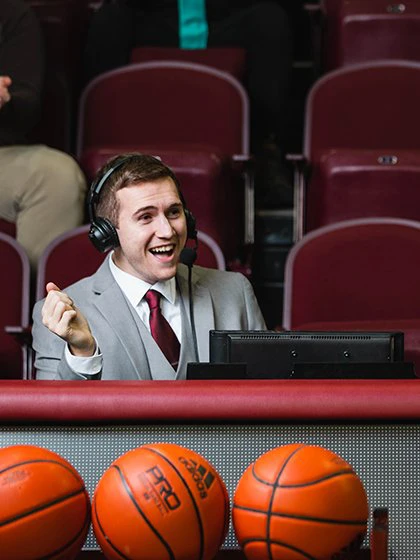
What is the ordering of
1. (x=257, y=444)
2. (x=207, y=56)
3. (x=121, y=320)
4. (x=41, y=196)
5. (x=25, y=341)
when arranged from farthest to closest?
(x=207, y=56) < (x=41, y=196) < (x=25, y=341) < (x=121, y=320) < (x=257, y=444)

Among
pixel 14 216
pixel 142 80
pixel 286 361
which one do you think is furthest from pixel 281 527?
pixel 142 80

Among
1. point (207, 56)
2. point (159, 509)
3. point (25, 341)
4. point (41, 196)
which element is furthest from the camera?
point (207, 56)

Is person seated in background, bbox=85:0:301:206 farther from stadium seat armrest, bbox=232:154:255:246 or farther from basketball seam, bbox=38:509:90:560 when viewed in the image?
basketball seam, bbox=38:509:90:560

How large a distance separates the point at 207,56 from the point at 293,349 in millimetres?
1071

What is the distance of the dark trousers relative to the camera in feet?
5.66

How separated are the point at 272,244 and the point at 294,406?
938mm

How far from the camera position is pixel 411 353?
967mm

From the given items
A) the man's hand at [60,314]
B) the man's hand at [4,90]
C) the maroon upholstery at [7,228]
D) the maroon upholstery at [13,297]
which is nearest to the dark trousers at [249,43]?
the man's hand at [4,90]

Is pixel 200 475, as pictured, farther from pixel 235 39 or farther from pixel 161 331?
pixel 235 39

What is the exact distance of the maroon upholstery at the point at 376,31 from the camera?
69.8 inches

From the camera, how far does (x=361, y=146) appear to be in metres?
1.57

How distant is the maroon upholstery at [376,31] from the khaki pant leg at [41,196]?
582mm

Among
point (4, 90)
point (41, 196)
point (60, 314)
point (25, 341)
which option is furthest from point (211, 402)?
point (4, 90)

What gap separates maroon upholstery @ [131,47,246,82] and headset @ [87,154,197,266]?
0.73 m
